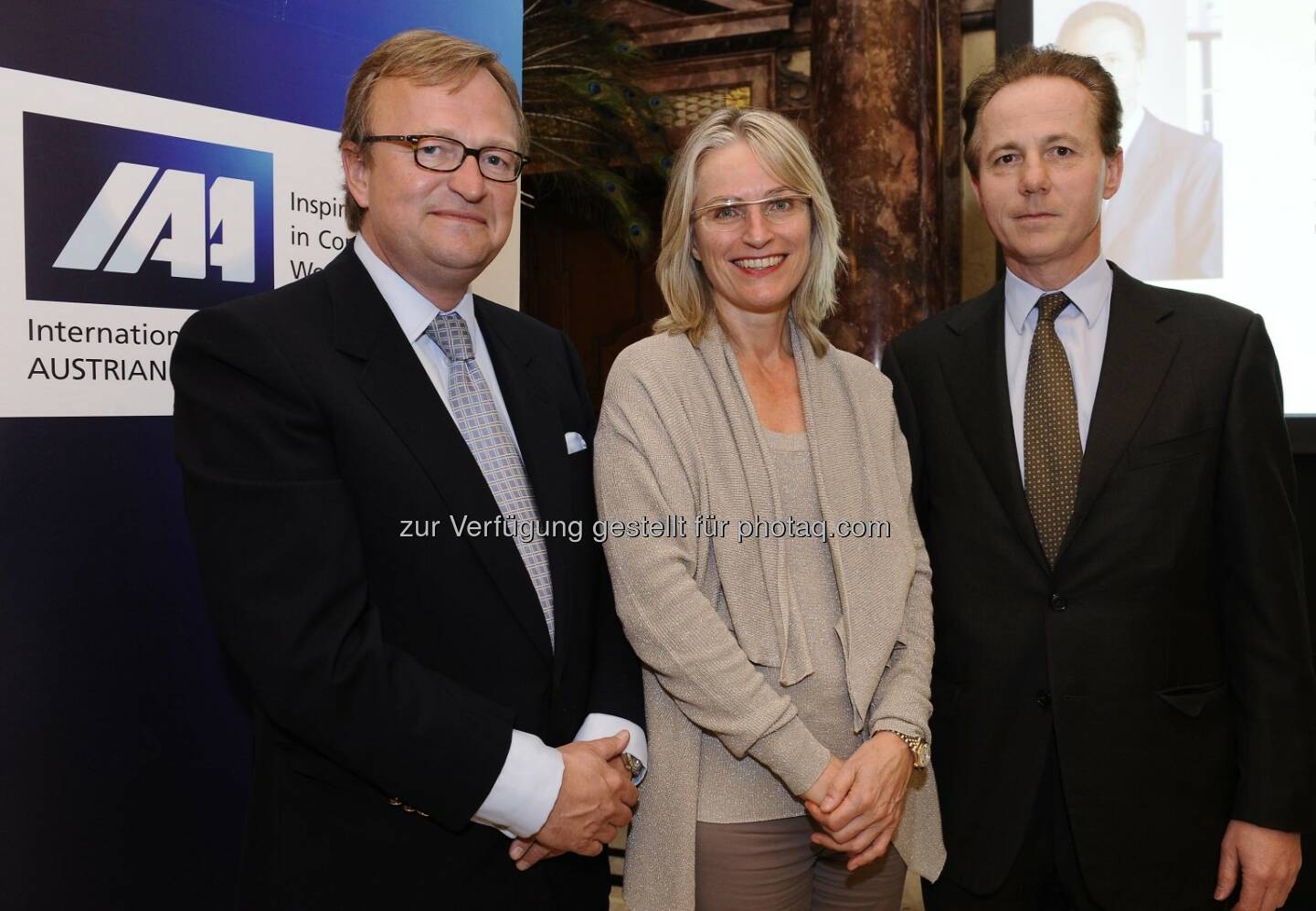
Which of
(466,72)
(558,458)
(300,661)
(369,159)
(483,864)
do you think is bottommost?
(483,864)

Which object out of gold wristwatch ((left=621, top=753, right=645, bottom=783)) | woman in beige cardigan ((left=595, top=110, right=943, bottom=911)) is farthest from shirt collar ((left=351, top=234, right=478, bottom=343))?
gold wristwatch ((left=621, top=753, right=645, bottom=783))

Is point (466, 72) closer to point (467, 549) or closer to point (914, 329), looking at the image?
point (467, 549)

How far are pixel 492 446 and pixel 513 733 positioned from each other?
1.51 feet

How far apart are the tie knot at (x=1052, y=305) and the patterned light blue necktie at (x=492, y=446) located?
1.05 m

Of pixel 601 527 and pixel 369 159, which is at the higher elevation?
pixel 369 159

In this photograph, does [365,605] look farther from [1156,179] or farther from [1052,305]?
[1156,179]

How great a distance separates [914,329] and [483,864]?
1.35 meters

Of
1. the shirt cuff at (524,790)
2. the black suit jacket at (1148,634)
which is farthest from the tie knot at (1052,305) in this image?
the shirt cuff at (524,790)

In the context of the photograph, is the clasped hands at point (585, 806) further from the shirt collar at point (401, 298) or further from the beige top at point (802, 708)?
the shirt collar at point (401, 298)

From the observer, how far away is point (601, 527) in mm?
1826

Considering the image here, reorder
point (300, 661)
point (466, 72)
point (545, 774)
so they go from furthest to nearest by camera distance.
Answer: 1. point (466, 72)
2. point (545, 774)
3. point (300, 661)

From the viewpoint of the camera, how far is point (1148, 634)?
6.13ft

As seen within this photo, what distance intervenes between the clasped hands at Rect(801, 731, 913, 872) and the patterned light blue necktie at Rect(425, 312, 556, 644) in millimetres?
495

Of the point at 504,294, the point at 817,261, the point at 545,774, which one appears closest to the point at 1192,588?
the point at 817,261
